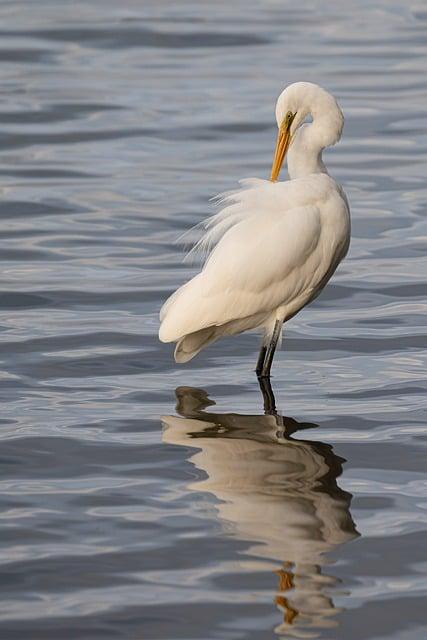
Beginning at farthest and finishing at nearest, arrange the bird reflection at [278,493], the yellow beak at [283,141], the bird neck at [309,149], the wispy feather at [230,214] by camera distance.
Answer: the yellow beak at [283,141] < the bird neck at [309,149] < the wispy feather at [230,214] < the bird reflection at [278,493]

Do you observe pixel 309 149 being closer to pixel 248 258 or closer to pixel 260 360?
pixel 248 258

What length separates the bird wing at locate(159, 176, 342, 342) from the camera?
8.20 m

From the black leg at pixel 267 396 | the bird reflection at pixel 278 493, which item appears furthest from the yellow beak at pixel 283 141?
the bird reflection at pixel 278 493

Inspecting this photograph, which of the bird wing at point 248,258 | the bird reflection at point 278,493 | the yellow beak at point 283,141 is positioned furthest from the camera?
the yellow beak at point 283,141

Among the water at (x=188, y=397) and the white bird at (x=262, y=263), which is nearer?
the water at (x=188, y=397)

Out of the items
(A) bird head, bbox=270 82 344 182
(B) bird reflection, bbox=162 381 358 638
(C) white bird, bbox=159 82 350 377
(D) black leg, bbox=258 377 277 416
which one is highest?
(A) bird head, bbox=270 82 344 182

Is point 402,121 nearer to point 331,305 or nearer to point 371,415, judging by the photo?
point 331,305

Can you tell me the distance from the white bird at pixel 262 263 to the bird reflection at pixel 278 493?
0.36 m

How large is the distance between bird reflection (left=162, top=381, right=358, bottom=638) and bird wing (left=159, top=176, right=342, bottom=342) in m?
0.38

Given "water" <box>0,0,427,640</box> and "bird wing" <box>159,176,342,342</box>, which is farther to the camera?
"bird wing" <box>159,176,342,342</box>

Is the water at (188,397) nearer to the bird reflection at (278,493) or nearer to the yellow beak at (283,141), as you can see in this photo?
the bird reflection at (278,493)

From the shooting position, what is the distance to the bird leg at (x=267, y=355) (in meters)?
8.24

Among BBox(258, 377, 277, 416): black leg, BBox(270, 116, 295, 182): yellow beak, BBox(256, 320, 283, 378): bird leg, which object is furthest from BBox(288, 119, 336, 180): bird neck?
BBox(258, 377, 277, 416): black leg

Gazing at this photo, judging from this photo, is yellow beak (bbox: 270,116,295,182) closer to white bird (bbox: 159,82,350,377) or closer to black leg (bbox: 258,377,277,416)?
white bird (bbox: 159,82,350,377)
